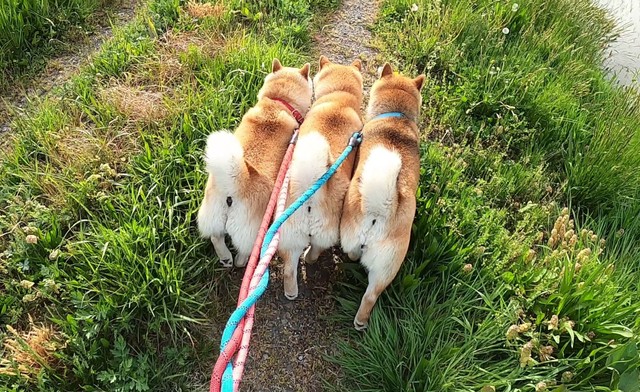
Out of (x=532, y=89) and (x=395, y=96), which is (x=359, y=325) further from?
(x=532, y=89)

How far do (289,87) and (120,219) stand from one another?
4.67 feet

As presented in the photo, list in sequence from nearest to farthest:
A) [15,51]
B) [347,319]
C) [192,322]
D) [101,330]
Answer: [101,330] → [192,322] → [347,319] → [15,51]

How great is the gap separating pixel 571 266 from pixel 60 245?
291cm

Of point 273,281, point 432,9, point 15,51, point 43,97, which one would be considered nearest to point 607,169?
point 432,9

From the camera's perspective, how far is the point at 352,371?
250 centimetres

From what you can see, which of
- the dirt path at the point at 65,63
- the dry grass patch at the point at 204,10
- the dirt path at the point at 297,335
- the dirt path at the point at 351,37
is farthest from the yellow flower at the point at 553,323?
the dirt path at the point at 65,63

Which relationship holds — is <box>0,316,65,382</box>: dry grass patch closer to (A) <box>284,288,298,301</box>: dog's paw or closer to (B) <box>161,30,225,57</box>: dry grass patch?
(A) <box>284,288,298,301</box>: dog's paw

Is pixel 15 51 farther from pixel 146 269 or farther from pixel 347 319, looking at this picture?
pixel 347 319

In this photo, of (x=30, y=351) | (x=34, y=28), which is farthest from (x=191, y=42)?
(x=30, y=351)

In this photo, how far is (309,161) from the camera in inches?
92.4

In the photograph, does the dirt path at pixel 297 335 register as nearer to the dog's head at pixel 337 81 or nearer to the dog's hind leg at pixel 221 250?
the dog's hind leg at pixel 221 250

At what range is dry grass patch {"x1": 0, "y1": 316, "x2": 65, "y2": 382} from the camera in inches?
87.1

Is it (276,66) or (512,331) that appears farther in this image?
(276,66)

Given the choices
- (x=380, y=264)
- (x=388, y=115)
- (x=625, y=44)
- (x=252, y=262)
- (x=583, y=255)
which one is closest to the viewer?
(x=252, y=262)
